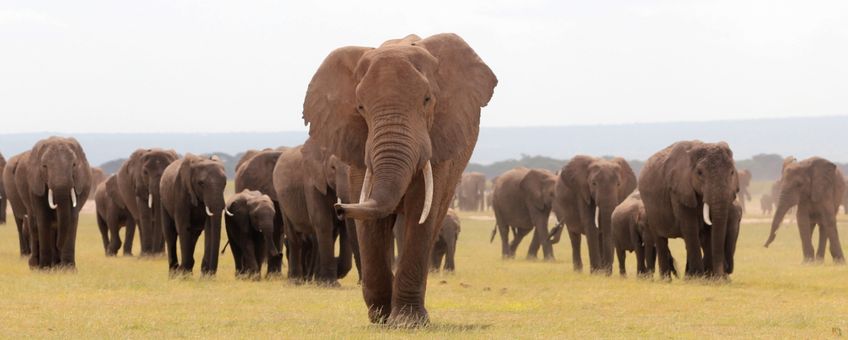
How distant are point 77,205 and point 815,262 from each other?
14.3 meters

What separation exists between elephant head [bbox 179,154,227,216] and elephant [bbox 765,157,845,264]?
1268 cm

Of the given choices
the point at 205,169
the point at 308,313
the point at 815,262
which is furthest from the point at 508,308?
the point at 815,262

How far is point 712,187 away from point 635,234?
286 cm

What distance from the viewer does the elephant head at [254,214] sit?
22.4 m

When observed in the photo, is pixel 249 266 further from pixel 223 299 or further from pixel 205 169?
pixel 223 299

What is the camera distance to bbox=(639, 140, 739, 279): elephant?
2088cm

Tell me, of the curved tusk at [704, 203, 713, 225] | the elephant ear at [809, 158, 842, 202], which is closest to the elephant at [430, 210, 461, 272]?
the curved tusk at [704, 203, 713, 225]

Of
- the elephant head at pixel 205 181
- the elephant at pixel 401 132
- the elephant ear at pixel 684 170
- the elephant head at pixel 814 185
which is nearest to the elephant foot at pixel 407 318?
the elephant at pixel 401 132

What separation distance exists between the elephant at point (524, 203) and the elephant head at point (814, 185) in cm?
530

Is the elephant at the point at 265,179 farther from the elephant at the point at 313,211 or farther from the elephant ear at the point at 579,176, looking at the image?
the elephant ear at the point at 579,176

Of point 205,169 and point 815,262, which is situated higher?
point 205,169

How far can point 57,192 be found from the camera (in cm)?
2245

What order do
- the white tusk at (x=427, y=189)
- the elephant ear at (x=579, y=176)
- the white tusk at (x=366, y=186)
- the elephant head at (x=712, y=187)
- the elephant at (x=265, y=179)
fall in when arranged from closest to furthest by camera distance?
the white tusk at (x=366, y=186), the white tusk at (x=427, y=189), the elephant head at (x=712, y=187), the elephant at (x=265, y=179), the elephant ear at (x=579, y=176)

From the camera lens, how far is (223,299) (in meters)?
17.3
